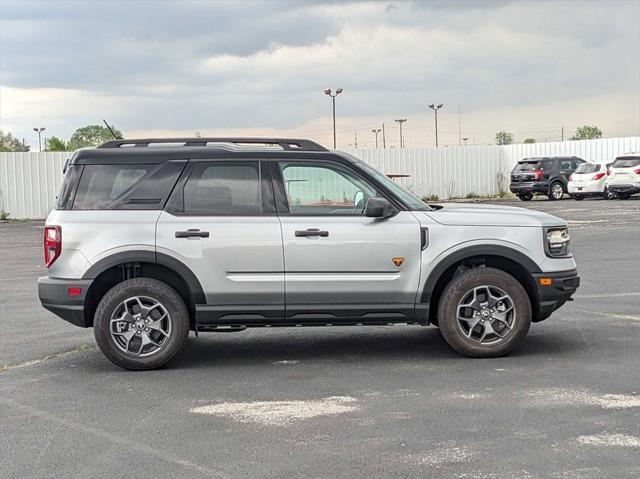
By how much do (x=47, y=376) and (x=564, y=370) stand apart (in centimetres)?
423

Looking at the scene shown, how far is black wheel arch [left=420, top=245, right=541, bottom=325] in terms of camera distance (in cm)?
749

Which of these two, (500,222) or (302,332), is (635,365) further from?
(302,332)

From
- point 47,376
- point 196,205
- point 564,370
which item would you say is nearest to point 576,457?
point 564,370

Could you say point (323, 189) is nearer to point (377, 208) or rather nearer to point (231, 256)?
point (377, 208)

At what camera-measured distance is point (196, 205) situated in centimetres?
755

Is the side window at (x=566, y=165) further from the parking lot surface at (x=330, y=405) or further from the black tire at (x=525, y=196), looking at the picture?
the parking lot surface at (x=330, y=405)

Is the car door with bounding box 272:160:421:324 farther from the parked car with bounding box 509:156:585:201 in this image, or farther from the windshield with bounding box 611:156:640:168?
the parked car with bounding box 509:156:585:201

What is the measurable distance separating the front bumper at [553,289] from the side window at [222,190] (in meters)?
2.47

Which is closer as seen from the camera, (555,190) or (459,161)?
(555,190)

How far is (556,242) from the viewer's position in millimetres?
7719

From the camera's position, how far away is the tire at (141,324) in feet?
24.2

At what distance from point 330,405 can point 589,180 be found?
32082 mm

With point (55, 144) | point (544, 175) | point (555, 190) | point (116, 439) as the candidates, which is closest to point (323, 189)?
point (116, 439)

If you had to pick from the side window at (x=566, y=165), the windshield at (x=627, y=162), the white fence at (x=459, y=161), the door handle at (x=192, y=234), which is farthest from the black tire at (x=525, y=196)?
the door handle at (x=192, y=234)
